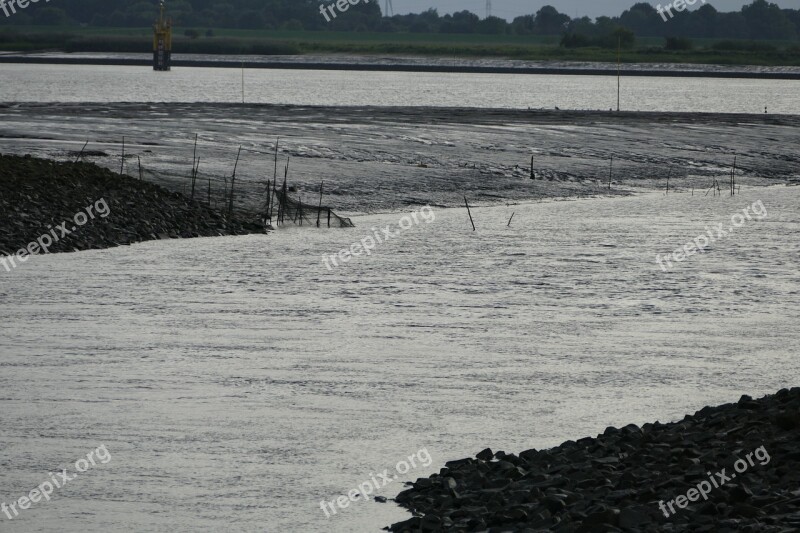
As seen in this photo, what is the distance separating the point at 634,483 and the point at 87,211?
1848 cm

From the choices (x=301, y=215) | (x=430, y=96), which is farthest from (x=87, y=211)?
(x=430, y=96)

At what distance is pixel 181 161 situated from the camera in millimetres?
37188

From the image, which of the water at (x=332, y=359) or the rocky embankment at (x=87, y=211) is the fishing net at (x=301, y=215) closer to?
the rocky embankment at (x=87, y=211)

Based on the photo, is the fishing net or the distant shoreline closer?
the fishing net

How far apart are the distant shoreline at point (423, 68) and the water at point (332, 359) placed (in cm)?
9484

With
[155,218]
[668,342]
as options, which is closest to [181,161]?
[155,218]

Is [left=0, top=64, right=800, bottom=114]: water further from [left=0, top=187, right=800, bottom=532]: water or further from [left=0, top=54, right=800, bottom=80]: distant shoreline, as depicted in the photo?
[left=0, top=187, right=800, bottom=532]: water

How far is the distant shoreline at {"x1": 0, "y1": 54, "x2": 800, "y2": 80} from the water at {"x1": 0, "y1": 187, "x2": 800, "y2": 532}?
311ft

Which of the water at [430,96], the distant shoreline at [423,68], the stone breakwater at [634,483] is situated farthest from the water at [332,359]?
the distant shoreline at [423,68]

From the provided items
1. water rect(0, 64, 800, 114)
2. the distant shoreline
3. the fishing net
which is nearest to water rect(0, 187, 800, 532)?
the fishing net

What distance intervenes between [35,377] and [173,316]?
4.14 metres

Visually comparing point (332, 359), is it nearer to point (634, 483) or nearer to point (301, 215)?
point (634, 483)

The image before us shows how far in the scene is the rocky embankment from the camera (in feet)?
82.2

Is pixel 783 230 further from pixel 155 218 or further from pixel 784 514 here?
pixel 784 514
